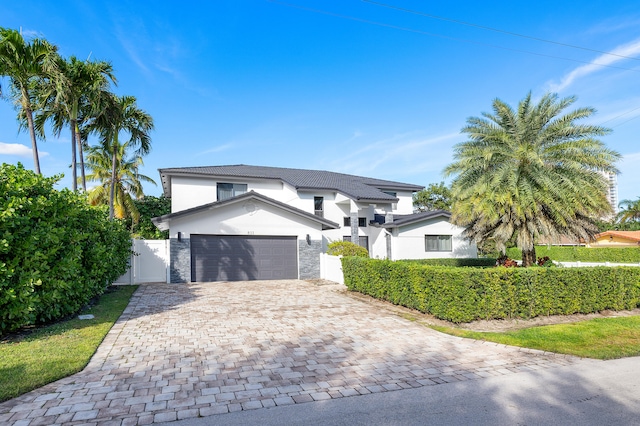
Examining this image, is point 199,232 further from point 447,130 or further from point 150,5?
point 447,130

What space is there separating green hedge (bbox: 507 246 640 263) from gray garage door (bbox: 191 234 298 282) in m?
20.9

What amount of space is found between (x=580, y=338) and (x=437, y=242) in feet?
60.2

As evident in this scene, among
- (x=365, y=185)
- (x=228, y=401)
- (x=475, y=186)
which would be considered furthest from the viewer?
(x=365, y=185)

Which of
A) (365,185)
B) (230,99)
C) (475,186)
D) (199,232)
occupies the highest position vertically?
(230,99)

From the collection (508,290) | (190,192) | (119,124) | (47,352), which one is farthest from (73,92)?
(508,290)

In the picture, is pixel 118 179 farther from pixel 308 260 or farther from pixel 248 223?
pixel 308 260

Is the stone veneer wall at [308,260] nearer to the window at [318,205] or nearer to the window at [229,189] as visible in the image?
the window at [318,205]

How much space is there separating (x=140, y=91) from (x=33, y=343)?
1420 centimetres

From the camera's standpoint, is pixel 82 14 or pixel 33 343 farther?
pixel 82 14

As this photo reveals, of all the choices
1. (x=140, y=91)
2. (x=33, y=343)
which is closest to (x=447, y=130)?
(x=140, y=91)

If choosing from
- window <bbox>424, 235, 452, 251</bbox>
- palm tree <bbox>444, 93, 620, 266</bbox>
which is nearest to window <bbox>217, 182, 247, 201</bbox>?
window <bbox>424, 235, 452, 251</bbox>

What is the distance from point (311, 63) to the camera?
15.8m

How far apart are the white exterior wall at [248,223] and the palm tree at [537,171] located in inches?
334

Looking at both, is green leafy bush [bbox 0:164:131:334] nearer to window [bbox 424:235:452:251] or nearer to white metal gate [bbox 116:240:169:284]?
white metal gate [bbox 116:240:169:284]
